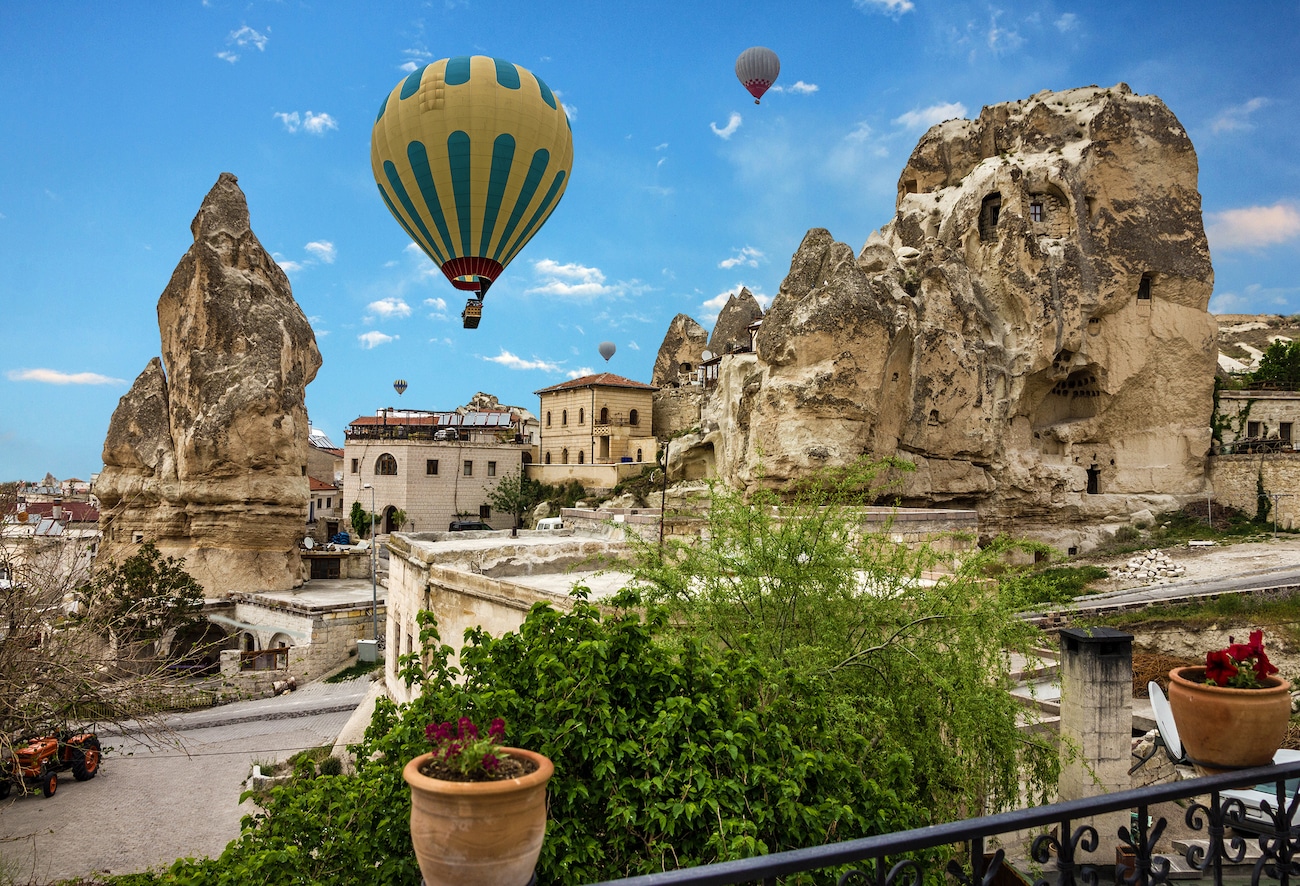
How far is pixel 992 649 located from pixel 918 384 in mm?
22325

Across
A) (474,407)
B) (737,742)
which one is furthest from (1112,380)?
(474,407)

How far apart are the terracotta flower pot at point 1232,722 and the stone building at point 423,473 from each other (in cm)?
4796

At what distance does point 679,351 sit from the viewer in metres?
66.3

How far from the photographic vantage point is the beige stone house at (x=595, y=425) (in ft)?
173

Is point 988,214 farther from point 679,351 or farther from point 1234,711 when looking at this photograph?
point 679,351

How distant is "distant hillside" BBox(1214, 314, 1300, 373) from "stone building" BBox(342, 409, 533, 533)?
52.1 meters

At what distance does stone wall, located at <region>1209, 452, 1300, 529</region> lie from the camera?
95.7ft

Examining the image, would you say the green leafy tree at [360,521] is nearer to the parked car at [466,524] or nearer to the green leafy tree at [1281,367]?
the parked car at [466,524]

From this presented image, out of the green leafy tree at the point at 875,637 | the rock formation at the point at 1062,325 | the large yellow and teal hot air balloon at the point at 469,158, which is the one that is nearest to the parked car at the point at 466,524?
the rock formation at the point at 1062,325

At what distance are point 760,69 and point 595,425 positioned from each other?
24947mm

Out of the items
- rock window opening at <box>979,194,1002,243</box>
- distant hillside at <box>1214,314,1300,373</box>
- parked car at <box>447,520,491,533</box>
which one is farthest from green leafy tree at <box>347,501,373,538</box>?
distant hillside at <box>1214,314,1300,373</box>

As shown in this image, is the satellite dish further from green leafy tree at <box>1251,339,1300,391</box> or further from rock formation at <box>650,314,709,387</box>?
rock formation at <box>650,314,709,387</box>

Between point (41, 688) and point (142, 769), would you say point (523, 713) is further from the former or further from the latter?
point (142, 769)

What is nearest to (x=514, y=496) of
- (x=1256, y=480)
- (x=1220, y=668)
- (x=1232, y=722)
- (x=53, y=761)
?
(x=53, y=761)
